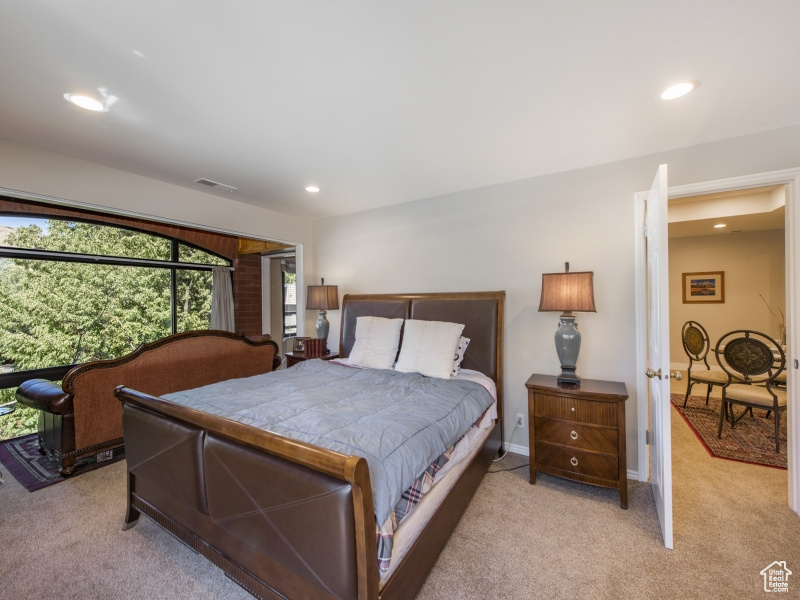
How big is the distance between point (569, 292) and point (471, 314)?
2.82 ft

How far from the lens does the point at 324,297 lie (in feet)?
13.3

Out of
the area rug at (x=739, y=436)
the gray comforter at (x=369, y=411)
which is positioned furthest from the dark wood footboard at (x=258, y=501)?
the area rug at (x=739, y=436)

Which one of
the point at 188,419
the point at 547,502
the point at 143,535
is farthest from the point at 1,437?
the point at 547,502

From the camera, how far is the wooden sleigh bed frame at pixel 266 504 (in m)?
1.13

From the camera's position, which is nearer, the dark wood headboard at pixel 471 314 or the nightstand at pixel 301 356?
the dark wood headboard at pixel 471 314

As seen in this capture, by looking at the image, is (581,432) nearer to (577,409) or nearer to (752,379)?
(577,409)

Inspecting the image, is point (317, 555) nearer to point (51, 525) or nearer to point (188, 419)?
point (188, 419)

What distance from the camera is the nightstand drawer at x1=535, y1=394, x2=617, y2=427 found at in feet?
7.40

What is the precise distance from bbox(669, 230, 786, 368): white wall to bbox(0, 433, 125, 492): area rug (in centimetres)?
815

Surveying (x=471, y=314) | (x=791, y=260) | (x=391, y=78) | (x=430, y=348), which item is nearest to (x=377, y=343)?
(x=430, y=348)

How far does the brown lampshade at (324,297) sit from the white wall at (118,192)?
0.86 m

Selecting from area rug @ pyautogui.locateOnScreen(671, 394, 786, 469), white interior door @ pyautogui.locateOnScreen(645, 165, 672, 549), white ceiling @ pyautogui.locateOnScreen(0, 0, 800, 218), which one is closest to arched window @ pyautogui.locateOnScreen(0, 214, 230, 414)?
white ceiling @ pyautogui.locateOnScreen(0, 0, 800, 218)

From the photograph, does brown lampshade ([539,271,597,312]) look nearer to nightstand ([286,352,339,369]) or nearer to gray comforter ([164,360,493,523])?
gray comforter ([164,360,493,523])

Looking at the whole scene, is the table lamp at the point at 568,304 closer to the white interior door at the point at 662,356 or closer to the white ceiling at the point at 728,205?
the white interior door at the point at 662,356
